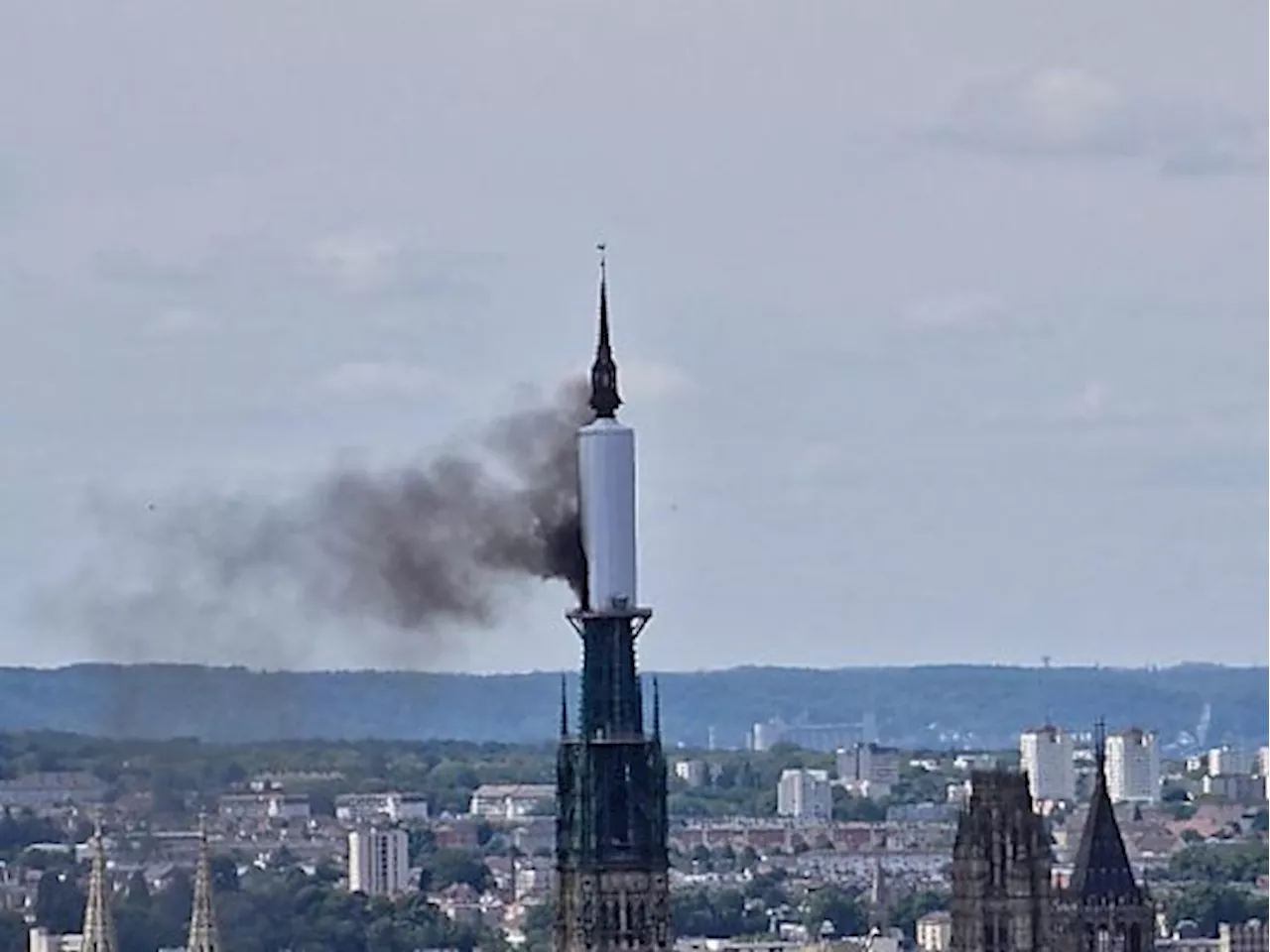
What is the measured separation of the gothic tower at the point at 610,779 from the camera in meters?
73.1

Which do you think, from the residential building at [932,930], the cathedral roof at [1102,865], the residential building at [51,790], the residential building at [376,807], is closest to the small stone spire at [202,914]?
the residential building at [51,790]

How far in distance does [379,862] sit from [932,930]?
108 ft

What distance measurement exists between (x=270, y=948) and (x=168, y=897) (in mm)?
11341

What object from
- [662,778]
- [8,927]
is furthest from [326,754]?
[662,778]

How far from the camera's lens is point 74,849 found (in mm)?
130000

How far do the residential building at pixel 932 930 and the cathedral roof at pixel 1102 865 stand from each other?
4385 cm

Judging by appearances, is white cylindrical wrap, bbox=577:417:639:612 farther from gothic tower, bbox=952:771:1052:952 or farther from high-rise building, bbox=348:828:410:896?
high-rise building, bbox=348:828:410:896

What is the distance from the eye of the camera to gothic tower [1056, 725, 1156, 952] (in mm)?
83750

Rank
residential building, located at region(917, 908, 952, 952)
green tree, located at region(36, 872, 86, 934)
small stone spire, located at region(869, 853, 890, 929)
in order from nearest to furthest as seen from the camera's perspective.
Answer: green tree, located at region(36, 872, 86, 934) < residential building, located at region(917, 908, 952, 952) < small stone spire, located at region(869, 853, 890, 929)

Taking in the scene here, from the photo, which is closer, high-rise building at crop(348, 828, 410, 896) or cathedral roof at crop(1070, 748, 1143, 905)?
cathedral roof at crop(1070, 748, 1143, 905)

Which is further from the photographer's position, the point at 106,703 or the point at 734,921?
the point at 734,921

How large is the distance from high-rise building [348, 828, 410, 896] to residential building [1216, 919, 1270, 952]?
19.6 metres

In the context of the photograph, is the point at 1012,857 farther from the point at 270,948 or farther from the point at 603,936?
the point at 270,948

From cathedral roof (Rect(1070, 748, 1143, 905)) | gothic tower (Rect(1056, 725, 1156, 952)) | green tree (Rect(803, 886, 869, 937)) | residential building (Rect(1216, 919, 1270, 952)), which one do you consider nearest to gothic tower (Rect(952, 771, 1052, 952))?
gothic tower (Rect(1056, 725, 1156, 952))
